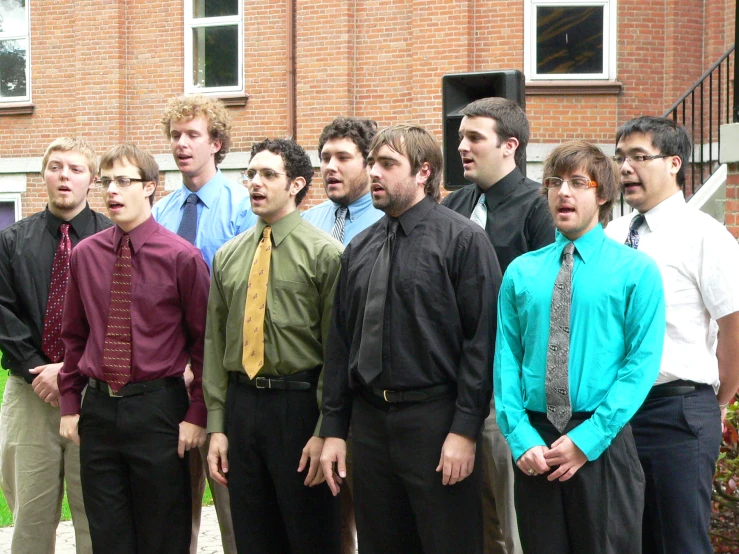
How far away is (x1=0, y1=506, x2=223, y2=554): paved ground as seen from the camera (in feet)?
21.8

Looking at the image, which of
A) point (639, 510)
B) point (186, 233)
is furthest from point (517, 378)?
point (186, 233)

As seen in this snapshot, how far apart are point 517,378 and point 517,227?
1144 millimetres

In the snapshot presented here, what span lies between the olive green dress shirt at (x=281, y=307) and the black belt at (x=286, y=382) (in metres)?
0.03

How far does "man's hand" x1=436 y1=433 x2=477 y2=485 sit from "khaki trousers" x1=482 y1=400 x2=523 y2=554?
0.99 m

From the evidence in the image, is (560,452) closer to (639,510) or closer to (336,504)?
(639,510)

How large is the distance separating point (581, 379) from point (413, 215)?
1.04m

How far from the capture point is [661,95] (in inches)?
540

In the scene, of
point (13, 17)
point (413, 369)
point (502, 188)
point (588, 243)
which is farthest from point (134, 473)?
point (13, 17)

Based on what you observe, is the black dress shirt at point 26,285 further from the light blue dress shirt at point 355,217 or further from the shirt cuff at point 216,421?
the light blue dress shirt at point 355,217

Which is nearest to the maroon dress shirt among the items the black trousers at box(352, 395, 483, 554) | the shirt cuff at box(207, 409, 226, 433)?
the shirt cuff at box(207, 409, 226, 433)

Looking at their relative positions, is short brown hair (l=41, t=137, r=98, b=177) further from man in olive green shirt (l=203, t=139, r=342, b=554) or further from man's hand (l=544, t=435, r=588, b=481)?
man's hand (l=544, t=435, r=588, b=481)

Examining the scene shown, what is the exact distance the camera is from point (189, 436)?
478 centimetres

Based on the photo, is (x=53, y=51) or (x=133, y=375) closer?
(x=133, y=375)

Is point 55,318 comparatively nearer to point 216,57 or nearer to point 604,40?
point 604,40
